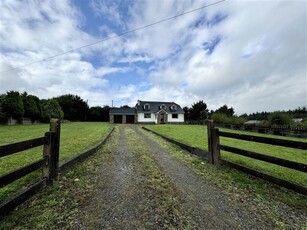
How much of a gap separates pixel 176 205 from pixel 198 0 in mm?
8108

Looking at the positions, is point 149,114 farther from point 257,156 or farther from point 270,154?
point 257,156

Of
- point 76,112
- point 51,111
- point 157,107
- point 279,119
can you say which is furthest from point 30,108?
point 279,119

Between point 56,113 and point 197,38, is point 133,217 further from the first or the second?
point 56,113

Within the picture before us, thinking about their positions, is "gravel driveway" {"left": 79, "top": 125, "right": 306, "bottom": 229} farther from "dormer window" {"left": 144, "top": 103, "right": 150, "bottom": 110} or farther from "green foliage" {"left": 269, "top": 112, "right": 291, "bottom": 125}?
"dormer window" {"left": 144, "top": 103, "right": 150, "bottom": 110}

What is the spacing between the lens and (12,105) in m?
25.3

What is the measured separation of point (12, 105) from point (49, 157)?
28.4 meters

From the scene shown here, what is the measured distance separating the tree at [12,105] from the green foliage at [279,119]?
34227 mm

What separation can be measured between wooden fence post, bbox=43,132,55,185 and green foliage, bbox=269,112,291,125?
Answer: 22.8 meters

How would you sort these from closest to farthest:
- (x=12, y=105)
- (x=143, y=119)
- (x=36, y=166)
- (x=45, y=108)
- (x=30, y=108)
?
(x=36, y=166)
(x=12, y=105)
(x=30, y=108)
(x=45, y=108)
(x=143, y=119)

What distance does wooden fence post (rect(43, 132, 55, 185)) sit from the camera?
349 cm

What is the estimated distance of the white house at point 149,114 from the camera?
39.7 meters

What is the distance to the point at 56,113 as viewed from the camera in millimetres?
37500

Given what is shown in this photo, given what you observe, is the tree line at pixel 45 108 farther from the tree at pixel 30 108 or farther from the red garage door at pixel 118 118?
the red garage door at pixel 118 118

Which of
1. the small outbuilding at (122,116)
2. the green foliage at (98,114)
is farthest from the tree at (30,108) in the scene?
the green foliage at (98,114)
